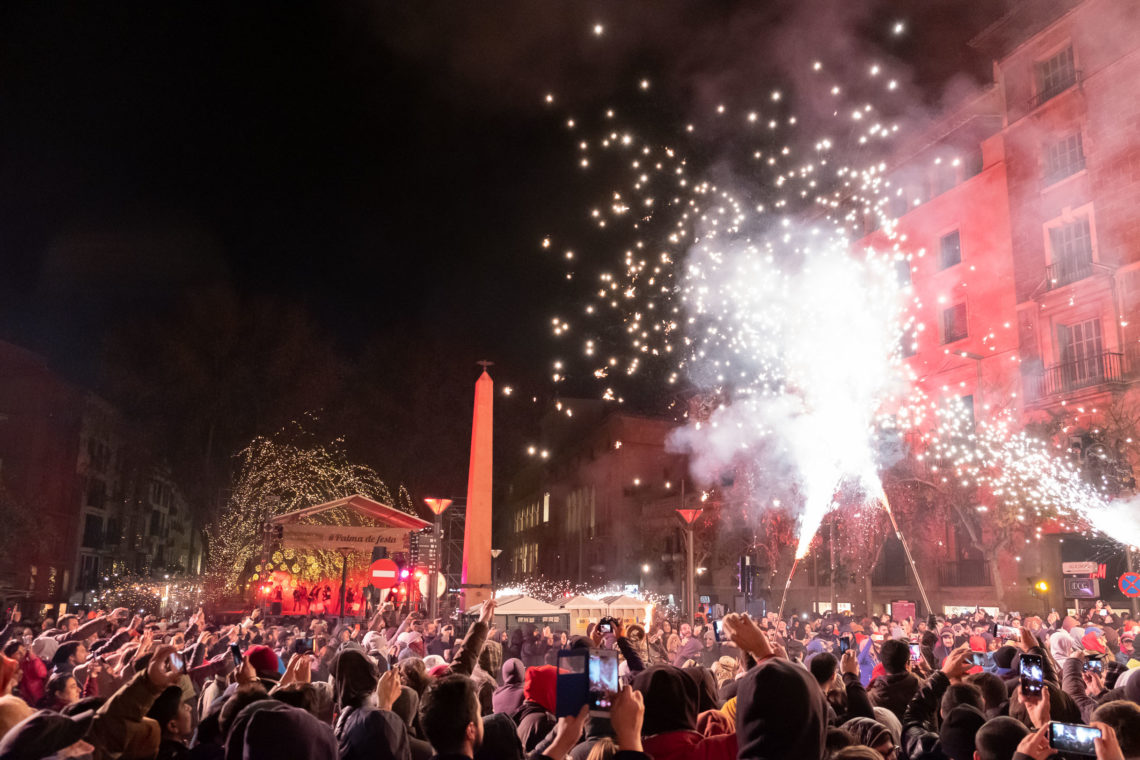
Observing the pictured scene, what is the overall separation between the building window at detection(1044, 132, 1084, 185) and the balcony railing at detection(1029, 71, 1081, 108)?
1348 mm

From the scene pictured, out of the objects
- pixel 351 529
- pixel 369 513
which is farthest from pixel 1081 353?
pixel 351 529

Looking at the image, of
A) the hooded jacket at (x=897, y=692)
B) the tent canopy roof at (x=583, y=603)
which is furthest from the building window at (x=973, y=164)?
the hooded jacket at (x=897, y=692)

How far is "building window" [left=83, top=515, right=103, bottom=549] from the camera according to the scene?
51.3 m

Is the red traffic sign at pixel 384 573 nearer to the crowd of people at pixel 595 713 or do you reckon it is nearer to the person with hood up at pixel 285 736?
the crowd of people at pixel 595 713

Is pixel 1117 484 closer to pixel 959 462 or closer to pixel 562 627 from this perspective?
pixel 959 462

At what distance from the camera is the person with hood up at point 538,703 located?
5.23 meters

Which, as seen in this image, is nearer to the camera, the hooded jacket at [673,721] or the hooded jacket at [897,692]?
the hooded jacket at [673,721]

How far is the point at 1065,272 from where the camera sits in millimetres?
26547

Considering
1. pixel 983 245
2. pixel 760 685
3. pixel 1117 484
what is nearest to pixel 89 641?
pixel 760 685

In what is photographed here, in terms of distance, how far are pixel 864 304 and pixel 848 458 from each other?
18.9 ft

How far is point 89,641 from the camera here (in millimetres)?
9750

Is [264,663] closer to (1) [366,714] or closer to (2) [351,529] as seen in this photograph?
(1) [366,714]

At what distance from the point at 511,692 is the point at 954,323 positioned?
95.1 ft

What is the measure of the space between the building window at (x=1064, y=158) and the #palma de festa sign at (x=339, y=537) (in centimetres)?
2269
